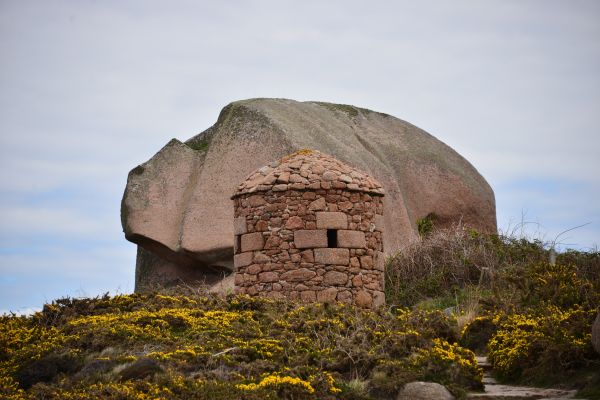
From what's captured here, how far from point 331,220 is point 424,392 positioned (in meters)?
5.47

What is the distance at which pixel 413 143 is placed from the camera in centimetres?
2569

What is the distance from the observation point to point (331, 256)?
15328 millimetres

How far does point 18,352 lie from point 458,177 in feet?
51.8

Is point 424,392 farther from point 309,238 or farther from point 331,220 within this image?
point 331,220

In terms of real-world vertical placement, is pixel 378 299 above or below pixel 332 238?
below

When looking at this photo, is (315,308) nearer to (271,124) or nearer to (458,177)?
(271,124)

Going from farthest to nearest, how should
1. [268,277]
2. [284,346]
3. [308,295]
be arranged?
[268,277] → [308,295] → [284,346]

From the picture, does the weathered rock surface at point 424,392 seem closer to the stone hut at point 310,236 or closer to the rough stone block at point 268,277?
the stone hut at point 310,236

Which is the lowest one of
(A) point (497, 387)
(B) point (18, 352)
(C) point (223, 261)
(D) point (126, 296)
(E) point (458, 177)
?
(A) point (497, 387)

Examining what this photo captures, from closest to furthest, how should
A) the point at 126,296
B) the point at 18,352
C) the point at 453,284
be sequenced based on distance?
1. the point at 18,352
2. the point at 126,296
3. the point at 453,284

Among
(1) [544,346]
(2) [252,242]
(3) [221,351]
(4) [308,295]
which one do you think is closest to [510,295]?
(4) [308,295]

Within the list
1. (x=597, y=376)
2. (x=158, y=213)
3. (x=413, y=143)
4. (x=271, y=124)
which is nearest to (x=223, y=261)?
(x=158, y=213)

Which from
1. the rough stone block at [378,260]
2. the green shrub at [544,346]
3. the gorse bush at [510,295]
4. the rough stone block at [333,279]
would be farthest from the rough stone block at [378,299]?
the green shrub at [544,346]

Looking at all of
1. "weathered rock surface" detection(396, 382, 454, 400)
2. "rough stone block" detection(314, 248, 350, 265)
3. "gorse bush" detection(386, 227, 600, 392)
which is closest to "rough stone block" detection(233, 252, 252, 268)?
"rough stone block" detection(314, 248, 350, 265)
